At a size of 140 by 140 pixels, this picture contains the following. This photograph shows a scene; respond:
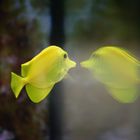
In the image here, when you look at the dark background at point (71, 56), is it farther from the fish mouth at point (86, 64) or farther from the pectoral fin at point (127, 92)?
the pectoral fin at point (127, 92)

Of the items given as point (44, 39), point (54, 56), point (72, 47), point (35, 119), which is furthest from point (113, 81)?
point (35, 119)

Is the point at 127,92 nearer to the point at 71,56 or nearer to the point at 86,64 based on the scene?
the point at 86,64

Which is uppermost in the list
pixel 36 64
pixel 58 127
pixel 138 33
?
pixel 138 33

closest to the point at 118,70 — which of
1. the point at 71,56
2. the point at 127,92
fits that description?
the point at 127,92

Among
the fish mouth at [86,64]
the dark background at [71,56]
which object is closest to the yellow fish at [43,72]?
the fish mouth at [86,64]

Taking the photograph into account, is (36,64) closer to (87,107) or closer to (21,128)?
(87,107)

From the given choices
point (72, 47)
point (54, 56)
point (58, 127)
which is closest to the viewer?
point (54, 56)
